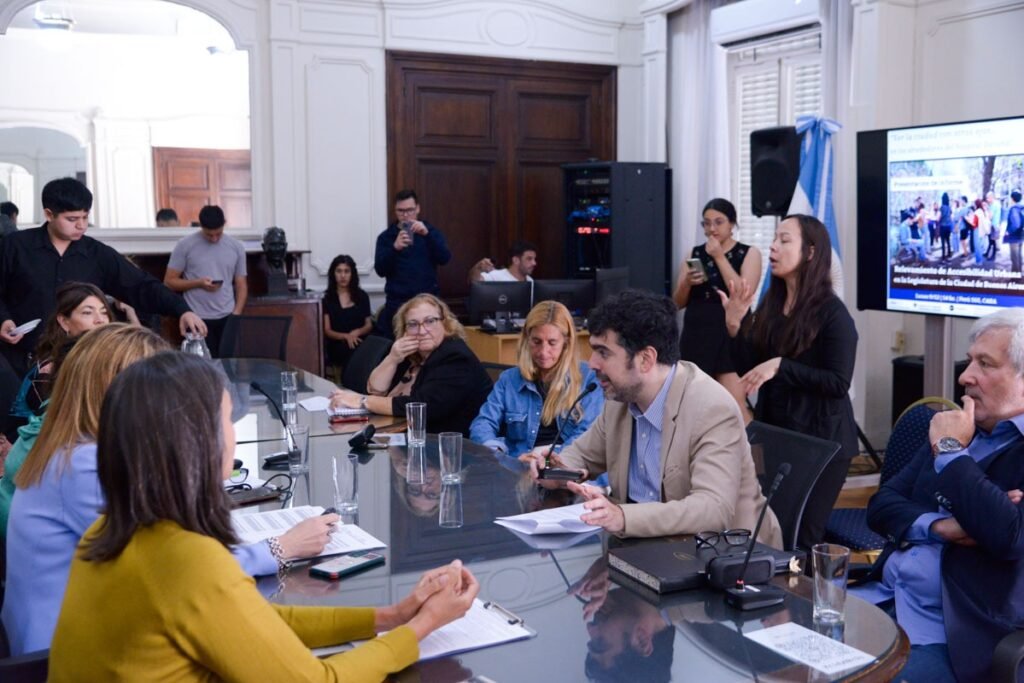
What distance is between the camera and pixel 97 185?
8.06m

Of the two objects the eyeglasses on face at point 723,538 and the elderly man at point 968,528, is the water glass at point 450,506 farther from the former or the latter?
the elderly man at point 968,528

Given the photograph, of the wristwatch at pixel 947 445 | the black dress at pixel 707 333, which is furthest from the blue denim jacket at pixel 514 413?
the black dress at pixel 707 333

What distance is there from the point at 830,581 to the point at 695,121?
7.03m

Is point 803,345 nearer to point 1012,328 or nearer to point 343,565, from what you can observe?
point 1012,328

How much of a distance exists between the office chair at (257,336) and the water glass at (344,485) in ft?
12.4

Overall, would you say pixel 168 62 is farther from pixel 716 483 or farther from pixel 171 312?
pixel 716 483

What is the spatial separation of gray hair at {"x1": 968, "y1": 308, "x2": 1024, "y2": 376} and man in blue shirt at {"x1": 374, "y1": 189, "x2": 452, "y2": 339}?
542 cm

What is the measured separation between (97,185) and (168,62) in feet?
3.67

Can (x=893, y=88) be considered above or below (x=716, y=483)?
above

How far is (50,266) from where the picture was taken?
4801mm

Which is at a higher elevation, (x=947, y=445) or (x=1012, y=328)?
(x=1012, y=328)

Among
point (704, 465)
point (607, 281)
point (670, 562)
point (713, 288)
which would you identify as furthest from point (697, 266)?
point (670, 562)

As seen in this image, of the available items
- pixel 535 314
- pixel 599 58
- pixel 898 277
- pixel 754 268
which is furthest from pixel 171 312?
pixel 599 58

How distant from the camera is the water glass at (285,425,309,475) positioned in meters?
2.94
